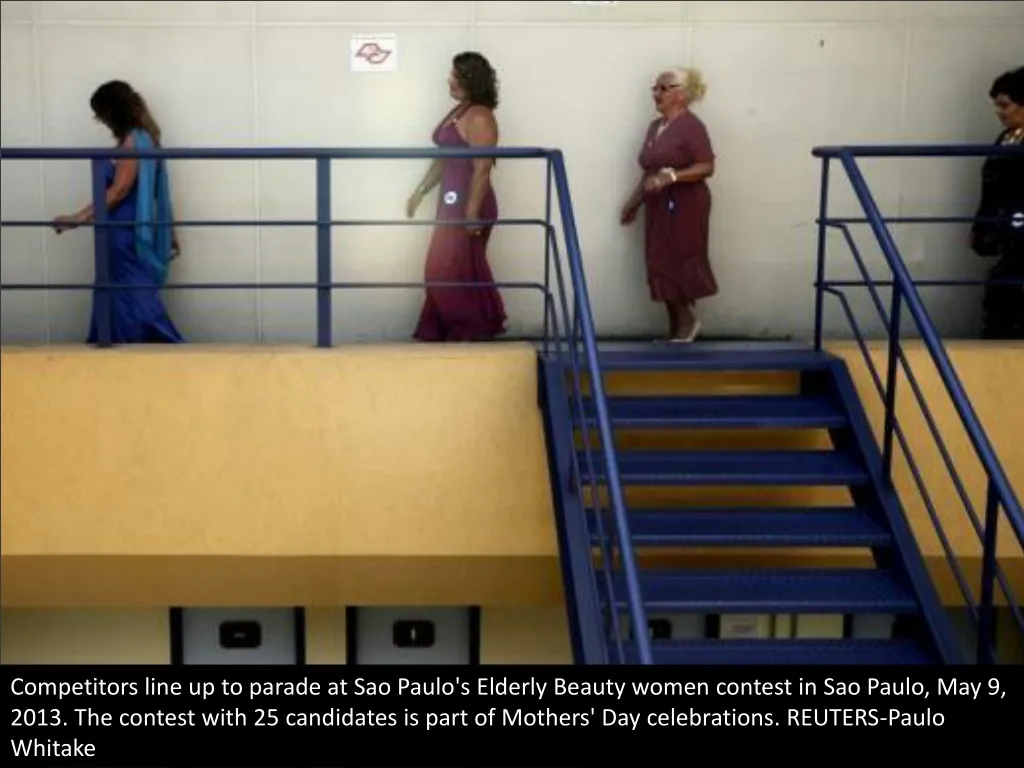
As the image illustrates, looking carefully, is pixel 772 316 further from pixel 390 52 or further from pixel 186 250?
pixel 186 250

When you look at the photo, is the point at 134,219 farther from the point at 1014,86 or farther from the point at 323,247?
the point at 1014,86

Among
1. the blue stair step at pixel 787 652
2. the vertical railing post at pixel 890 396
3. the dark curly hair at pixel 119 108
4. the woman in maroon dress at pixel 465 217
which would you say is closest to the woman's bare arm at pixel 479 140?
the woman in maroon dress at pixel 465 217

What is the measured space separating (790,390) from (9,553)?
3106mm

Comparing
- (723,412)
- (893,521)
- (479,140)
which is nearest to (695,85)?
(479,140)

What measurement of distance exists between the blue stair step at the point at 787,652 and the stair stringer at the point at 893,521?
0.08 meters

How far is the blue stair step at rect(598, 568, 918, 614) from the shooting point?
421 centimetres

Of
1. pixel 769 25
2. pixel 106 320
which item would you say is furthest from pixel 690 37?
pixel 106 320

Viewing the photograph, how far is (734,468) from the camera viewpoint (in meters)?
4.75

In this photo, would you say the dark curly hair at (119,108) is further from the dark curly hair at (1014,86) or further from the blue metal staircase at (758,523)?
the dark curly hair at (1014,86)

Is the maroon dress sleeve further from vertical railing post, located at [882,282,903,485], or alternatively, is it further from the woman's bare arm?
vertical railing post, located at [882,282,903,485]

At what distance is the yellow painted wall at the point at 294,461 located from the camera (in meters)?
4.93

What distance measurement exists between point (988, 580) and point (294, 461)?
2.54 m

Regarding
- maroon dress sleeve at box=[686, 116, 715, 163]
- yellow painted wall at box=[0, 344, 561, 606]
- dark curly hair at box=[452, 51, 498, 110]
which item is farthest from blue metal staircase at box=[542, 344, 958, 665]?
dark curly hair at box=[452, 51, 498, 110]

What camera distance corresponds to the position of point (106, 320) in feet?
16.6
